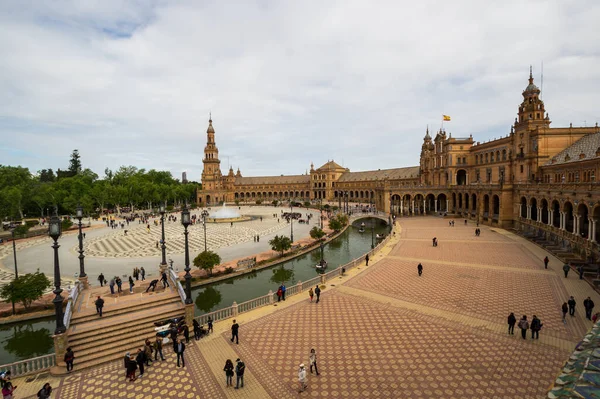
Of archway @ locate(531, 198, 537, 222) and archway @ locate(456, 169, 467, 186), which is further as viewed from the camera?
archway @ locate(456, 169, 467, 186)

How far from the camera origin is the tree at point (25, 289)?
58.9ft

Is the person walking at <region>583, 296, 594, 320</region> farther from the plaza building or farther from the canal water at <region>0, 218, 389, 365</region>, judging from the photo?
the canal water at <region>0, 218, 389, 365</region>

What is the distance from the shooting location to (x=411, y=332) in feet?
45.7

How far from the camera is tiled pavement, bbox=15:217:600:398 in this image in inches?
405

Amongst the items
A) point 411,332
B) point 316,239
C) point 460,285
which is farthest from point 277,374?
point 316,239

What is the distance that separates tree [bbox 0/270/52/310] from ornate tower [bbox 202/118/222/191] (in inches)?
3932

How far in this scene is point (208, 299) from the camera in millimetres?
22328

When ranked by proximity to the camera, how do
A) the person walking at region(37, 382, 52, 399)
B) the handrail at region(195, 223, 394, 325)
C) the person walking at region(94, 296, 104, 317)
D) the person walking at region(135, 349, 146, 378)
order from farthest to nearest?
the handrail at region(195, 223, 394, 325)
the person walking at region(94, 296, 104, 317)
the person walking at region(135, 349, 146, 378)
the person walking at region(37, 382, 52, 399)

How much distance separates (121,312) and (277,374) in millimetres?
8637

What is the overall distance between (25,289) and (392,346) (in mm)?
20679

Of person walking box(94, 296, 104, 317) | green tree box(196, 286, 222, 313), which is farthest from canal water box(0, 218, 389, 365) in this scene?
person walking box(94, 296, 104, 317)

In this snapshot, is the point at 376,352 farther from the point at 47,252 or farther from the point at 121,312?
the point at 47,252

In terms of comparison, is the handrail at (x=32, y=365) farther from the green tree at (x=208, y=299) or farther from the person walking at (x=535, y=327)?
the person walking at (x=535, y=327)

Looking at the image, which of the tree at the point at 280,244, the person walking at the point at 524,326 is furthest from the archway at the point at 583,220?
the tree at the point at 280,244
